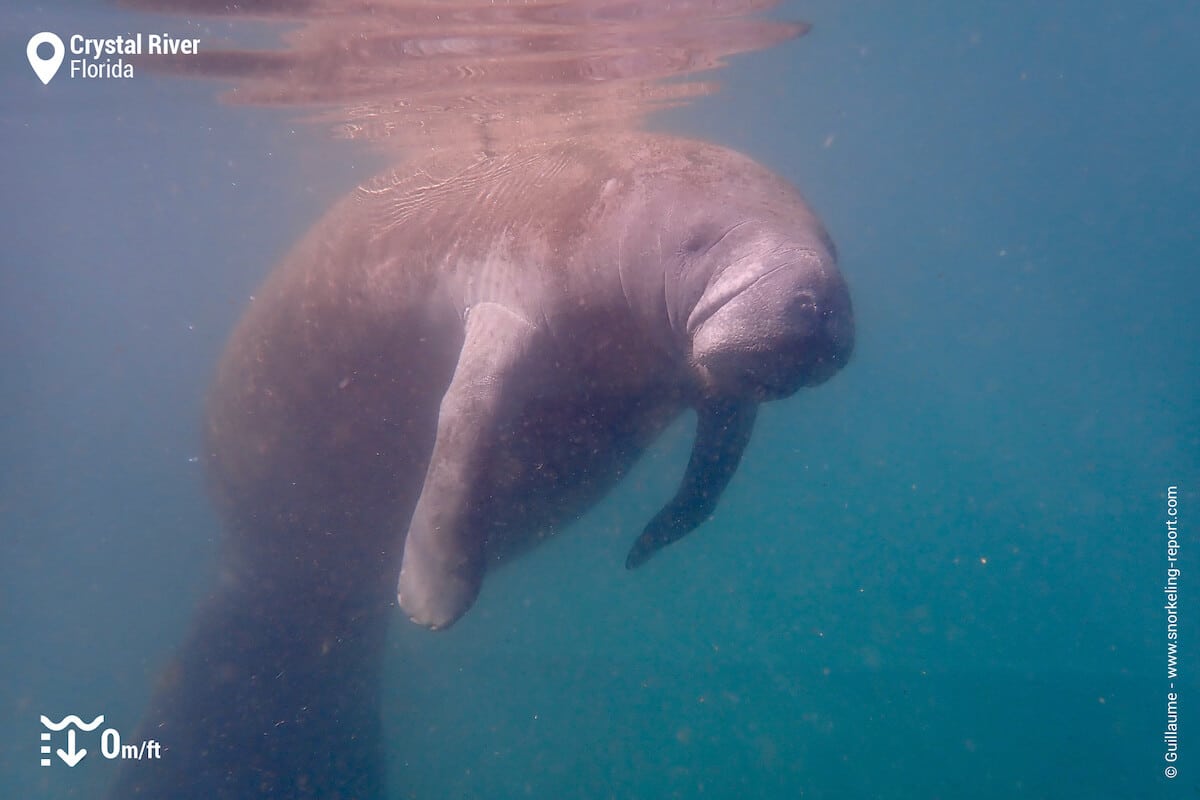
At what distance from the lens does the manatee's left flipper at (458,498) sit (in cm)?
367

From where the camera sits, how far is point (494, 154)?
6.01 meters

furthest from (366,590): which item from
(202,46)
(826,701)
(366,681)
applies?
(826,701)

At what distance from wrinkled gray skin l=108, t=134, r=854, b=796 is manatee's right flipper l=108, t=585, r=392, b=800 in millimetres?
19

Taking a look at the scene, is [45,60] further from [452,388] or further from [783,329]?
[783,329]

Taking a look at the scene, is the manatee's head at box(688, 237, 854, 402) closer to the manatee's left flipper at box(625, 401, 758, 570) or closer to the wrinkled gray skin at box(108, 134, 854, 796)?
the wrinkled gray skin at box(108, 134, 854, 796)

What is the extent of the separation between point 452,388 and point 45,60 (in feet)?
49.0

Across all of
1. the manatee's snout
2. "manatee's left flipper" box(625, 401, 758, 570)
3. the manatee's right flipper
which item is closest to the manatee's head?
the manatee's snout

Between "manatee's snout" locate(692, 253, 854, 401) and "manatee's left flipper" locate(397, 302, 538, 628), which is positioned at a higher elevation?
"manatee's snout" locate(692, 253, 854, 401)

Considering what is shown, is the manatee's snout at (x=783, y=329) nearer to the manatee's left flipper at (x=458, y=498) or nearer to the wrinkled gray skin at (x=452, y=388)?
the wrinkled gray skin at (x=452, y=388)

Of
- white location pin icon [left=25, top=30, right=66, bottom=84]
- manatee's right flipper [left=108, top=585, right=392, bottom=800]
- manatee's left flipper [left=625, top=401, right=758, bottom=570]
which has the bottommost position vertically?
manatee's right flipper [left=108, top=585, right=392, bottom=800]

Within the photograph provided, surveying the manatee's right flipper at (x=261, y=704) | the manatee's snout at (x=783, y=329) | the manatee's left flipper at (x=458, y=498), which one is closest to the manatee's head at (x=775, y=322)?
the manatee's snout at (x=783, y=329)

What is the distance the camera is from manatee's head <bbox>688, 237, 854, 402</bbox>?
3166 millimetres

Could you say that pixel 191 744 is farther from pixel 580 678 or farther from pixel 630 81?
pixel 580 678

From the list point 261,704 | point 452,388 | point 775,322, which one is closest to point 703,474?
point 452,388
